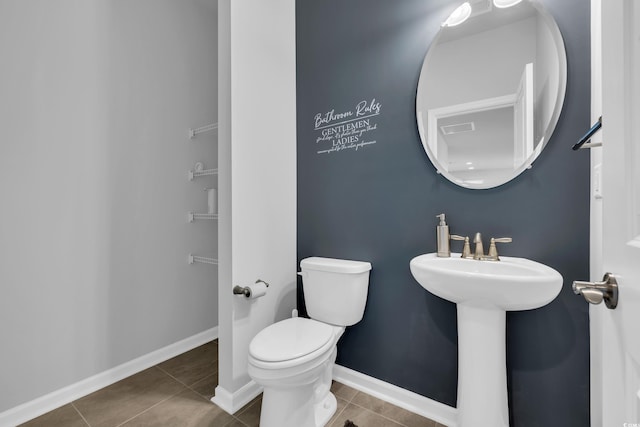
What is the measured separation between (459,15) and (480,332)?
150 cm

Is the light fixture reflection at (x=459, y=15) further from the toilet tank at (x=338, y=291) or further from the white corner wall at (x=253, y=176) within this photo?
the toilet tank at (x=338, y=291)

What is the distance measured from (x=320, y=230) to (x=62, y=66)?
173cm

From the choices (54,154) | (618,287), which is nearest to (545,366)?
(618,287)

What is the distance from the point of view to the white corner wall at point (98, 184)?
1430 millimetres

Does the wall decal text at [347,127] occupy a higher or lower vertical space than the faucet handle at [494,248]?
higher

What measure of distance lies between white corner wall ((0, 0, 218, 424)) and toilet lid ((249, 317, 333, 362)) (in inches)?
42.9

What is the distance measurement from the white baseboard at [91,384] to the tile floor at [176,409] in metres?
0.04

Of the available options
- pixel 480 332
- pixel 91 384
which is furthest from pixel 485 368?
pixel 91 384

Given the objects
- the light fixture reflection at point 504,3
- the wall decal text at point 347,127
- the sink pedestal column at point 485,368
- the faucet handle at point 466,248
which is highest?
the light fixture reflection at point 504,3

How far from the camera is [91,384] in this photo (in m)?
1.66

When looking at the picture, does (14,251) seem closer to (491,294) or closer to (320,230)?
(320,230)

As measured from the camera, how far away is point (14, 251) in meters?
1.42

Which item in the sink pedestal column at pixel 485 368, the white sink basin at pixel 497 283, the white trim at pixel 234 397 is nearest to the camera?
the white sink basin at pixel 497 283

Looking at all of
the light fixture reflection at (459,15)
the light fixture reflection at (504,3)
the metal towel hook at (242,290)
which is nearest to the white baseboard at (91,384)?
the metal towel hook at (242,290)
